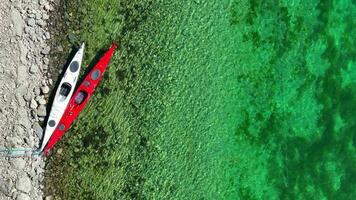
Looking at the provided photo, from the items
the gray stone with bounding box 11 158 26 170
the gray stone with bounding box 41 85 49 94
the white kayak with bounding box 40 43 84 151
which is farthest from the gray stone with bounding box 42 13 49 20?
the gray stone with bounding box 11 158 26 170

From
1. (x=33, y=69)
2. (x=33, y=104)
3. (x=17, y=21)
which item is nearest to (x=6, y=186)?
(x=33, y=104)

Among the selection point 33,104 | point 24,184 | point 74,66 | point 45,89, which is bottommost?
point 24,184

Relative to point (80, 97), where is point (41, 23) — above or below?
above

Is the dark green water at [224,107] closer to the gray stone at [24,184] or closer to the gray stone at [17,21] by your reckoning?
the gray stone at [24,184]

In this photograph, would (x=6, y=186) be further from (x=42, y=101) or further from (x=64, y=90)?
(x=64, y=90)

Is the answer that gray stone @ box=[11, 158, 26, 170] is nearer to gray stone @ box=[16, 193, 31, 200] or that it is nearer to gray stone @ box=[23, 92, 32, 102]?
gray stone @ box=[16, 193, 31, 200]

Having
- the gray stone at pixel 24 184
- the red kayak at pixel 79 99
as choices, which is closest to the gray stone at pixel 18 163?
the gray stone at pixel 24 184

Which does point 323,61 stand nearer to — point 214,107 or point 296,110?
point 296,110
